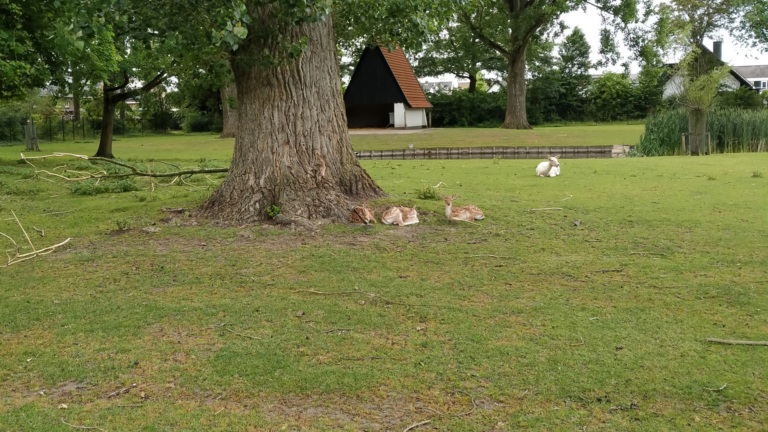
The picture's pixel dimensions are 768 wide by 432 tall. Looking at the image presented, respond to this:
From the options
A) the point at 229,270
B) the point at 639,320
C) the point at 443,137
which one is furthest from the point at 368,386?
the point at 443,137

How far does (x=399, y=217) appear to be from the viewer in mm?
7633

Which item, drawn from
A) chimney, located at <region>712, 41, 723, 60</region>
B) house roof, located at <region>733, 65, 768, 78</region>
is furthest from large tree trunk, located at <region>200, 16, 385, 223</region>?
house roof, located at <region>733, 65, 768, 78</region>

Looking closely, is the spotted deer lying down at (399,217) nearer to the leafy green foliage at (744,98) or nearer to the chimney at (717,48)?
the leafy green foliage at (744,98)

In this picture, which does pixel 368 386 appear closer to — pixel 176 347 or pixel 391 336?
pixel 391 336

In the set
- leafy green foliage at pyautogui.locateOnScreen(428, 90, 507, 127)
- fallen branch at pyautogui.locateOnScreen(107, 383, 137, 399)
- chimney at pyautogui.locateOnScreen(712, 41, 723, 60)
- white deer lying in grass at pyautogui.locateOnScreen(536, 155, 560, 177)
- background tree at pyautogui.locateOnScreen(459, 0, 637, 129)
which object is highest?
chimney at pyautogui.locateOnScreen(712, 41, 723, 60)

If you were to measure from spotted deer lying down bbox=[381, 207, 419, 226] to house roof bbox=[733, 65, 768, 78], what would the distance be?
3483 inches

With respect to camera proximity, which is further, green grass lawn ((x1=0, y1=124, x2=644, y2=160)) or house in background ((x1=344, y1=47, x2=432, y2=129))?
house in background ((x1=344, y1=47, x2=432, y2=129))

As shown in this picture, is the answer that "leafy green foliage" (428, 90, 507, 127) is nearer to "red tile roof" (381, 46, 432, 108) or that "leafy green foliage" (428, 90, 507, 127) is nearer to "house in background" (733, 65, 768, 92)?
"red tile roof" (381, 46, 432, 108)

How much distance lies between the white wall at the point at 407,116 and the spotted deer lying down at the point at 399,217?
107 ft

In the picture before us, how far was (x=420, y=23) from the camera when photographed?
7668mm

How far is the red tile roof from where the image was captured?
1535 inches

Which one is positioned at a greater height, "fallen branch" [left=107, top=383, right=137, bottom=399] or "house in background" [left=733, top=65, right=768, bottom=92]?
"house in background" [left=733, top=65, right=768, bottom=92]

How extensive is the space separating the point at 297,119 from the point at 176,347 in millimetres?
4313

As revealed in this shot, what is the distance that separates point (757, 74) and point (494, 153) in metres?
75.9
